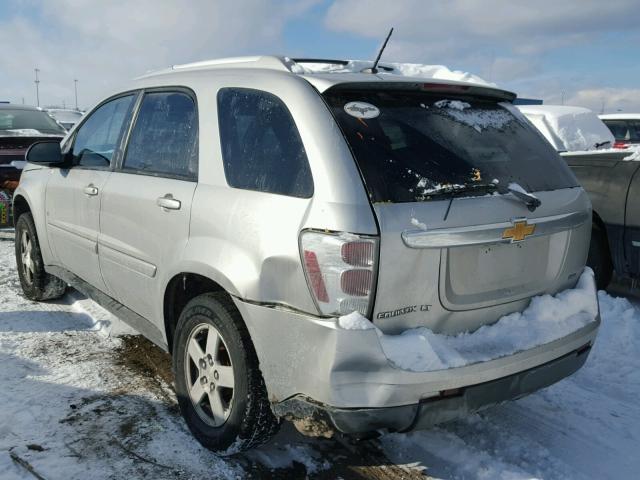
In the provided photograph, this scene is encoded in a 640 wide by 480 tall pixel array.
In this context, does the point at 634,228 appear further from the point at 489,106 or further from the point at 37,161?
the point at 37,161

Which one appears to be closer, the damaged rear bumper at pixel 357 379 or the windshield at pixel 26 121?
the damaged rear bumper at pixel 357 379

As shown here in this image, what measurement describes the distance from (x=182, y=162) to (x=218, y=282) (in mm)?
796

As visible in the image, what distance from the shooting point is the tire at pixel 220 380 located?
2.63 meters

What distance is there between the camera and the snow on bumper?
2213mm

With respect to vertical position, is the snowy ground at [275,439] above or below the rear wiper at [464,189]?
below

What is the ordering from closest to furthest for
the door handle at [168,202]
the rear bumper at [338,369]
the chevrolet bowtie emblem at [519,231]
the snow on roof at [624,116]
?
the rear bumper at [338,369] → the chevrolet bowtie emblem at [519,231] → the door handle at [168,202] → the snow on roof at [624,116]

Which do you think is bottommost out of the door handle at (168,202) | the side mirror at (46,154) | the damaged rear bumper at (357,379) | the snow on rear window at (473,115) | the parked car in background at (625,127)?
the damaged rear bumper at (357,379)

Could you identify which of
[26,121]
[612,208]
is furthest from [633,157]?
[26,121]

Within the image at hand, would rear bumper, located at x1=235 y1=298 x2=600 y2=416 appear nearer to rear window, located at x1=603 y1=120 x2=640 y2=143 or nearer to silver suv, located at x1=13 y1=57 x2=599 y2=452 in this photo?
silver suv, located at x1=13 y1=57 x2=599 y2=452

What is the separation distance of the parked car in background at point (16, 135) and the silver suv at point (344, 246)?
16.4 ft

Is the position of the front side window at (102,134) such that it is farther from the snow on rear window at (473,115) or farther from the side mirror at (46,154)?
the snow on rear window at (473,115)

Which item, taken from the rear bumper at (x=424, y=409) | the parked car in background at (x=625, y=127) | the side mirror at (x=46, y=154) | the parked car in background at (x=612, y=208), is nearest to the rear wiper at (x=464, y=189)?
the rear bumper at (x=424, y=409)

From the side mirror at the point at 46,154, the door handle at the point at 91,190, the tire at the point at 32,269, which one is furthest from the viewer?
the tire at the point at 32,269

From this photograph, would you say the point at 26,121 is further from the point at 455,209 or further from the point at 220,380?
the point at 455,209
